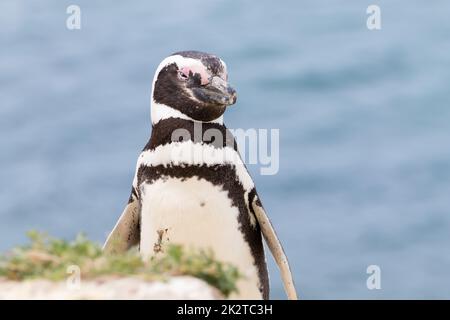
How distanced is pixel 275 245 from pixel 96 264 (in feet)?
8.35

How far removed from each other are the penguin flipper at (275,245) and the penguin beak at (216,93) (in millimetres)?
654

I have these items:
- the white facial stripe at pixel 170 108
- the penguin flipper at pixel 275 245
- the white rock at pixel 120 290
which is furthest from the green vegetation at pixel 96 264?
the penguin flipper at pixel 275 245

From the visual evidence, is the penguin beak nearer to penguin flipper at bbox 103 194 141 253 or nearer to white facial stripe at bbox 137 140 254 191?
white facial stripe at bbox 137 140 254 191

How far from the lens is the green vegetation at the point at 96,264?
11.8 feet

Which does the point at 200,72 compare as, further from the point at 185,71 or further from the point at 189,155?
the point at 189,155

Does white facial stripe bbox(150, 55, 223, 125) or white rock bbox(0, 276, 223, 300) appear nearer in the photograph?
white rock bbox(0, 276, 223, 300)

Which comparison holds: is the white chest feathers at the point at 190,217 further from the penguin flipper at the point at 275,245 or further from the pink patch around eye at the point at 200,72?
the pink patch around eye at the point at 200,72

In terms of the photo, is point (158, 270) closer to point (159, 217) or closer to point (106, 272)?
point (106, 272)

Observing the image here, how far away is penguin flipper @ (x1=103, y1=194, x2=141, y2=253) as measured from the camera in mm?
6168

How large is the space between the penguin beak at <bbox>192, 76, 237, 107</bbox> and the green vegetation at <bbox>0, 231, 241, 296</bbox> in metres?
1.94

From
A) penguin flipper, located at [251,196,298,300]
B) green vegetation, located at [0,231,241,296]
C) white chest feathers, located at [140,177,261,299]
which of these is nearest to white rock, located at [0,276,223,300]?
green vegetation, located at [0,231,241,296]

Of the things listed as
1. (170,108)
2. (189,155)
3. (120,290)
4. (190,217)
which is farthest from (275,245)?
(120,290)
